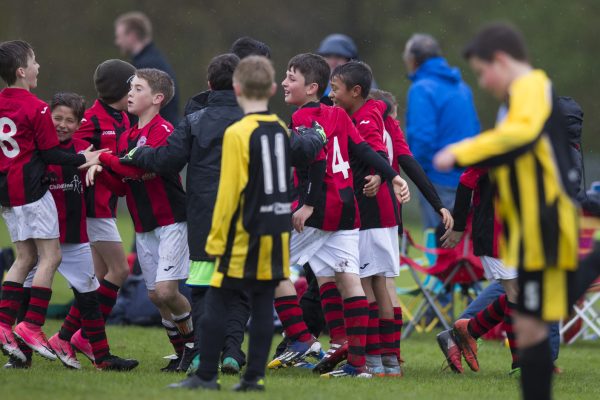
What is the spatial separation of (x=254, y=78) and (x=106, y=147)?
5.93 feet

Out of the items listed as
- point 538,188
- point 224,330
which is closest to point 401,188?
point 224,330

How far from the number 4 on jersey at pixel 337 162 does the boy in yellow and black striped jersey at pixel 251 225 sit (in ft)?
3.66

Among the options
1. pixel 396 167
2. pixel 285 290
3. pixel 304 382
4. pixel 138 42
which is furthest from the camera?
pixel 138 42

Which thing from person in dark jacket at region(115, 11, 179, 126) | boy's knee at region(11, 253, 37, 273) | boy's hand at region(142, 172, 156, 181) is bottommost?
boy's knee at region(11, 253, 37, 273)

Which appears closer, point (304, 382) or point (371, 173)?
point (304, 382)

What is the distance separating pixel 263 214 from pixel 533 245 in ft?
4.66

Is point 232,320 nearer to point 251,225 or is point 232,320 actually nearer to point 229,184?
point 251,225

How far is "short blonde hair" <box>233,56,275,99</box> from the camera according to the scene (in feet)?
18.6

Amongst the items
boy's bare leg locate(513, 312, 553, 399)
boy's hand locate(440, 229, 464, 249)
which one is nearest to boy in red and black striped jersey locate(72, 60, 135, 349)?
boy's hand locate(440, 229, 464, 249)

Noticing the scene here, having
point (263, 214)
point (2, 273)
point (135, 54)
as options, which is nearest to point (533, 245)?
point (263, 214)

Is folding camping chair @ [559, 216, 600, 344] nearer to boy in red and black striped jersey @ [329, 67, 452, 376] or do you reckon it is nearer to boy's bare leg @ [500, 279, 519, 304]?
boy's bare leg @ [500, 279, 519, 304]

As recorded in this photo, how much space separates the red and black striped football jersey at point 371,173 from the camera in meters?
7.11

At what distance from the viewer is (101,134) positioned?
23.5 ft

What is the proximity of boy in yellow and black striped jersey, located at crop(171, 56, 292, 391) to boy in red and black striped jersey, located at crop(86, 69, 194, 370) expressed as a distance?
3.54 feet
